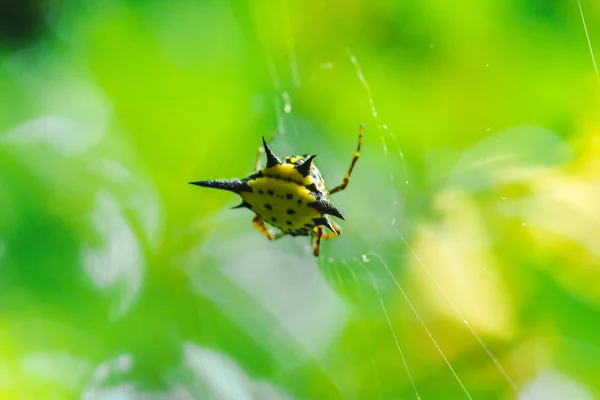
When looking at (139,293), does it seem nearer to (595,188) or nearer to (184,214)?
(184,214)

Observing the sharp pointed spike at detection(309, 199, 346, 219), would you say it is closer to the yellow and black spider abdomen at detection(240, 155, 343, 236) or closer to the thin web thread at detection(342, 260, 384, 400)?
the yellow and black spider abdomen at detection(240, 155, 343, 236)

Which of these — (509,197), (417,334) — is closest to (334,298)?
(417,334)

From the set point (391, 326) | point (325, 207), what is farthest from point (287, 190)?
point (391, 326)

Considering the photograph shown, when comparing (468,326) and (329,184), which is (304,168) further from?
(468,326)

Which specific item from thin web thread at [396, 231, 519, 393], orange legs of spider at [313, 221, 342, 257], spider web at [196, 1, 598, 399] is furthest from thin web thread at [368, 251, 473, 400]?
orange legs of spider at [313, 221, 342, 257]

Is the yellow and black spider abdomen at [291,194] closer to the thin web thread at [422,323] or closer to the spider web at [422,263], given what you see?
the spider web at [422,263]
